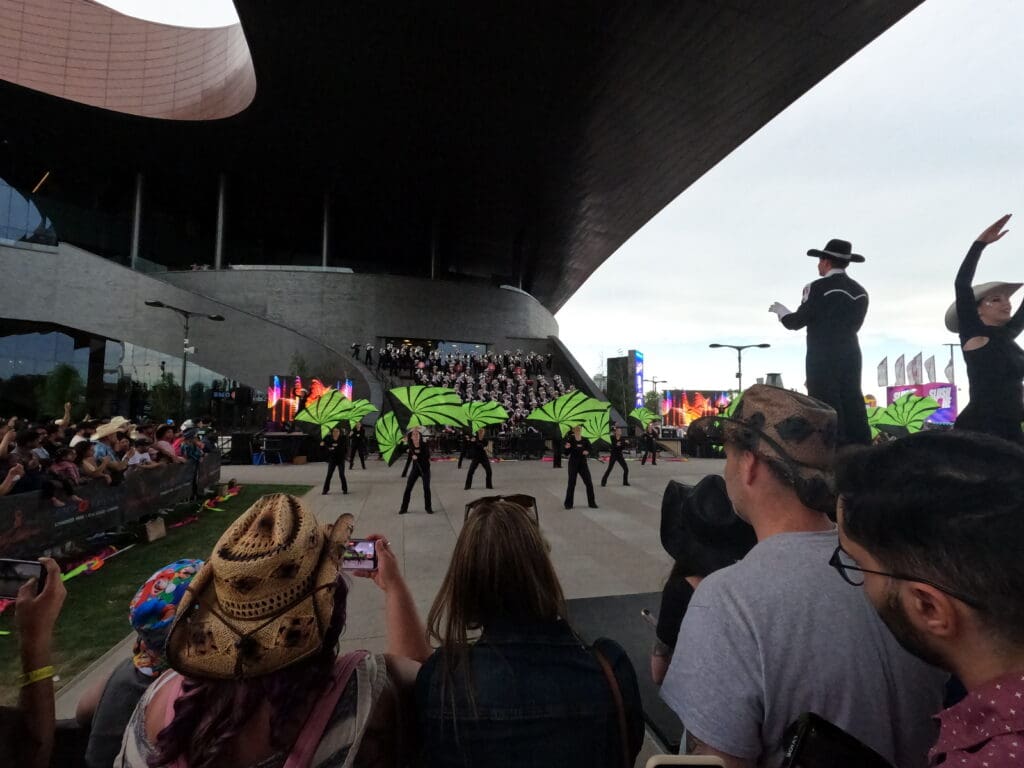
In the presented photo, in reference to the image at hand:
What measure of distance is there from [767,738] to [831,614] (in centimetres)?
34

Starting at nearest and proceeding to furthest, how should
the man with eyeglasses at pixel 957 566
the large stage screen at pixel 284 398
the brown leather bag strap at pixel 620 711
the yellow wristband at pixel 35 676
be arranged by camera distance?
1. the man with eyeglasses at pixel 957 566
2. the brown leather bag strap at pixel 620 711
3. the yellow wristband at pixel 35 676
4. the large stage screen at pixel 284 398

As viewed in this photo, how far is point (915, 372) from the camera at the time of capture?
43969mm

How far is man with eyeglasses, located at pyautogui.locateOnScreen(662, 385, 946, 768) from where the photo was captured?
1.20m

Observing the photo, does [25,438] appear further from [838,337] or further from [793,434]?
[838,337]

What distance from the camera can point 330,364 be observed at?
2744 cm

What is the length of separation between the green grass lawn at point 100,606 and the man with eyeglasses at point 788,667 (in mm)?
3876

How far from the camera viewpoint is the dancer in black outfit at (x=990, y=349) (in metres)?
2.77

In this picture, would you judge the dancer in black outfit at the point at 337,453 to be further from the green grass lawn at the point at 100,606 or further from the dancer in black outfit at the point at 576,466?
the dancer in black outfit at the point at 576,466

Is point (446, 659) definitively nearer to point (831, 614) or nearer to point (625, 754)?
point (625, 754)

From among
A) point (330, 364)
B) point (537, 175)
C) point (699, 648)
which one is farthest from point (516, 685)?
point (537, 175)

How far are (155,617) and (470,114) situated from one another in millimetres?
Answer: 28569

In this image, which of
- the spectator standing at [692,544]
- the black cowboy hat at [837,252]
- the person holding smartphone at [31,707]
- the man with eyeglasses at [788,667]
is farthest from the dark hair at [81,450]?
the black cowboy hat at [837,252]

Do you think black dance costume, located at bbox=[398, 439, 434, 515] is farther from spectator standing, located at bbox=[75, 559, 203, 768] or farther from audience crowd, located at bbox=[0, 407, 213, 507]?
spectator standing, located at bbox=[75, 559, 203, 768]

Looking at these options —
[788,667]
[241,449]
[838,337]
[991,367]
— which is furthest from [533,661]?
[241,449]
